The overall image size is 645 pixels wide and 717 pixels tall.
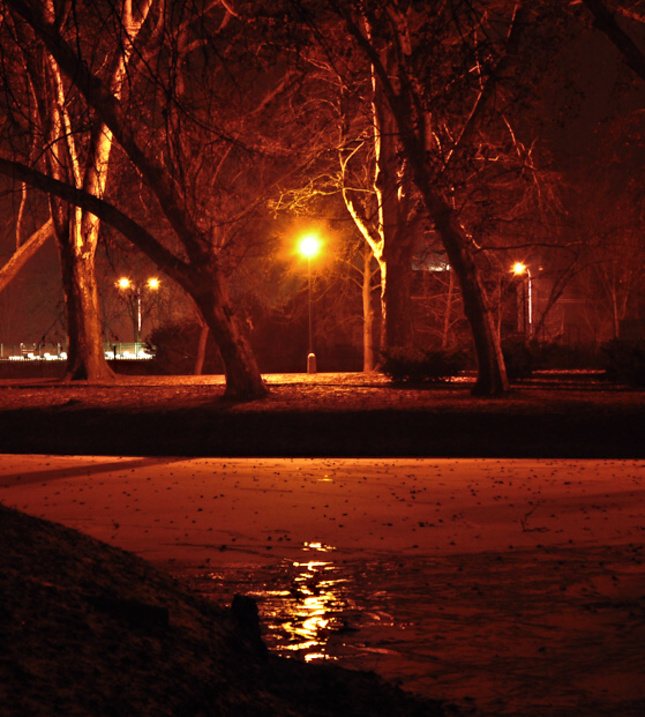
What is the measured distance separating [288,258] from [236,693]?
4143cm

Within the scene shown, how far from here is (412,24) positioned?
24.5 metres

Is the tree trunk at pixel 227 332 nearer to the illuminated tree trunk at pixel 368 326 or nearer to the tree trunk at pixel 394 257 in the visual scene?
the tree trunk at pixel 394 257

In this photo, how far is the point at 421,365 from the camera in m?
26.9

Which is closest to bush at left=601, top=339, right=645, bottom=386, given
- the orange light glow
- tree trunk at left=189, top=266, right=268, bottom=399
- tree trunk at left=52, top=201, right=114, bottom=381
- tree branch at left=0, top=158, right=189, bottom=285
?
tree trunk at left=189, top=266, right=268, bottom=399

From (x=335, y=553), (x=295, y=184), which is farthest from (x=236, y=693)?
(x=295, y=184)

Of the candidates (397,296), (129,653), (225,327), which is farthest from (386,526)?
(397,296)

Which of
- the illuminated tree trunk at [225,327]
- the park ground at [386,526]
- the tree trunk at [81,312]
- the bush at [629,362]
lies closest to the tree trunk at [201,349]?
the tree trunk at [81,312]

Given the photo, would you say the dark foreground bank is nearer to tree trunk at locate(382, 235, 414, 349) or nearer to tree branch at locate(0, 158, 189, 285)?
tree branch at locate(0, 158, 189, 285)

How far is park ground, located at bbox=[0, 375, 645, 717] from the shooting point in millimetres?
5652

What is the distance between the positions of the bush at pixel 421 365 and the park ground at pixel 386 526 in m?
5.14

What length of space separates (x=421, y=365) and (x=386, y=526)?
56.0ft

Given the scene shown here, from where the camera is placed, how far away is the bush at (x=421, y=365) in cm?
2684

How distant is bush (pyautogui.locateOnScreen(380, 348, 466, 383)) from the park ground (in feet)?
16.9

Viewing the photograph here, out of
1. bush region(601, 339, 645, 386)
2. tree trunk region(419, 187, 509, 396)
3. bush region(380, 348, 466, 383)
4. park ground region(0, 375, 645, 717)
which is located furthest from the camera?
bush region(380, 348, 466, 383)
